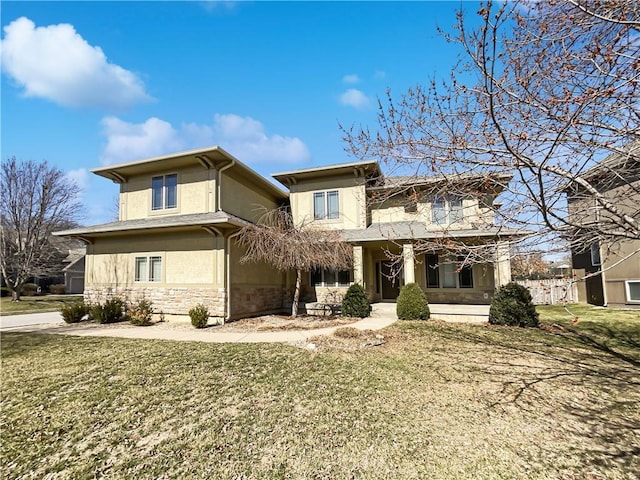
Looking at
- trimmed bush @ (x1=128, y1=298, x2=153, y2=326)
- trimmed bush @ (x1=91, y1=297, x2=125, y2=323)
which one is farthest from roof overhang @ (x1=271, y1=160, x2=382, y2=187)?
trimmed bush @ (x1=91, y1=297, x2=125, y2=323)

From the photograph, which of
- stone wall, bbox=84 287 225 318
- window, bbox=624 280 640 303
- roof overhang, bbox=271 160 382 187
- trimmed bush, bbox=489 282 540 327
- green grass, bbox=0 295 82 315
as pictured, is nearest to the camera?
trimmed bush, bbox=489 282 540 327

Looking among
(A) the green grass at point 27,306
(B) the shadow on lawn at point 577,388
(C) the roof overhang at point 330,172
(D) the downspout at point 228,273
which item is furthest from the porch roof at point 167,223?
(B) the shadow on lawn at point 577,388

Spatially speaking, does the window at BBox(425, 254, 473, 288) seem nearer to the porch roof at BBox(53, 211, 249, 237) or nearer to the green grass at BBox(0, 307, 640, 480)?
the green grass at BBox(0, 307, 640, 480)

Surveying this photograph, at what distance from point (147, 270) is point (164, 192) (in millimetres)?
3333

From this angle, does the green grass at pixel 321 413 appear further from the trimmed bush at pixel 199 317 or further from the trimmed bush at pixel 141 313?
the trimmed bush at pixel 141 313

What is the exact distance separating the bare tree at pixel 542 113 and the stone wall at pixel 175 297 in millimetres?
9113

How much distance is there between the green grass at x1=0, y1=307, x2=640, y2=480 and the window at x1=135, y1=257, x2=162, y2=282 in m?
5.44

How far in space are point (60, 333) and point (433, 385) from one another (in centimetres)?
1110

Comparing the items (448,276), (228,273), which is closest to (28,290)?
(228,273)

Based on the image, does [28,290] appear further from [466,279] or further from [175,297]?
[466,279]

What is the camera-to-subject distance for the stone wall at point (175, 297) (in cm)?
1166

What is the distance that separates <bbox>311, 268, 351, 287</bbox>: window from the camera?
15.1 meters

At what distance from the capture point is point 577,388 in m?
5.29

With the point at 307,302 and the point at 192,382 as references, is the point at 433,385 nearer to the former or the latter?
the point at 192,382
